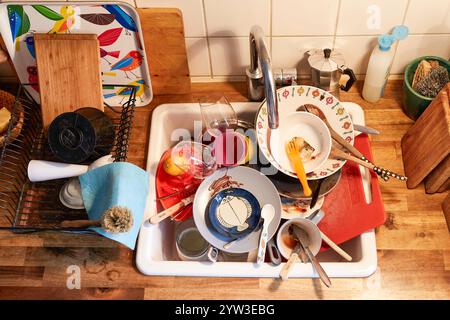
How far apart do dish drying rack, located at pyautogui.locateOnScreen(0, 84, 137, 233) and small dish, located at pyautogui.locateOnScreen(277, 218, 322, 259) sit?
395 mm

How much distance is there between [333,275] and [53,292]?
60 cm

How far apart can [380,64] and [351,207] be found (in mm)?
351

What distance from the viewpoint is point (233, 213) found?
1.00 m

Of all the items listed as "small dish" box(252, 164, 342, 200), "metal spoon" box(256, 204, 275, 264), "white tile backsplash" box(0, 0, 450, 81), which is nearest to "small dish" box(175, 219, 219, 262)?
"metal spoon" box(256, 204, 275, 264)

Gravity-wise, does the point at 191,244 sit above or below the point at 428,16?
below

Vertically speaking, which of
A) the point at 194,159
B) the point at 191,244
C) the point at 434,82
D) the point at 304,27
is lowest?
the point at 191,244

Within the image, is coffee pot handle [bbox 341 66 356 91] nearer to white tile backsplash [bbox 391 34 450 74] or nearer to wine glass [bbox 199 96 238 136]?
white tile backsplash [bbox 391 34 450 74]

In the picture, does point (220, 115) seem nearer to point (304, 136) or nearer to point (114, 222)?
point (304, 136)

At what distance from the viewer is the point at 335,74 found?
1.03 meters

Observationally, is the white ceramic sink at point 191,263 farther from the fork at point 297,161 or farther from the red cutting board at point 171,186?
the fork at point 297,161

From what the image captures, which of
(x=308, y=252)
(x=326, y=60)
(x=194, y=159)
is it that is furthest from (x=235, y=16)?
(x=308, y=252)

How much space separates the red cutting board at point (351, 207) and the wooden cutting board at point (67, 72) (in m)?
0.60

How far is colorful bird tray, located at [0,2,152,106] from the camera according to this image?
39.4 inches

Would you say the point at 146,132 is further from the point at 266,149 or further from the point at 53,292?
the point at 53,292
